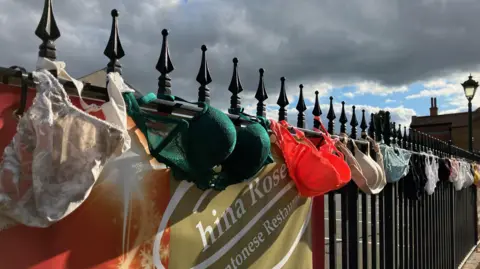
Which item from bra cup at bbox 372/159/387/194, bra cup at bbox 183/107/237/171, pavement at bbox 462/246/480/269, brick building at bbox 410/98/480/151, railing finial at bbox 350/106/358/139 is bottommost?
pavement at bbox 462/246/480/269

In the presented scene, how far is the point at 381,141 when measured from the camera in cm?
398

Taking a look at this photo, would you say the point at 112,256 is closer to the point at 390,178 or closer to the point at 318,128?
the point at 318,128

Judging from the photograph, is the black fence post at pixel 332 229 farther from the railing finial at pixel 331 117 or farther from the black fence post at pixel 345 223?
the railing finial at pixel 331 117

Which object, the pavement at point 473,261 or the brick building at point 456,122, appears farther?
the brick building at point 456,122

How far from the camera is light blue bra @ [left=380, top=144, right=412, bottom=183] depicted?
363 centimetres

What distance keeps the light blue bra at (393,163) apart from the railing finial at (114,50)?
8.55 feet

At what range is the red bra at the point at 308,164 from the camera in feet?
7.73

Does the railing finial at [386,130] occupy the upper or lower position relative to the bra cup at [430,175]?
upper

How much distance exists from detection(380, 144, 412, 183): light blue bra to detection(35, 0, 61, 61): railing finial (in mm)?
2871

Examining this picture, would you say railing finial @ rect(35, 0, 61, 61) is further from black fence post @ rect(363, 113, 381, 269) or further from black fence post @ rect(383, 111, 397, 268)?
black fence post @ rect(383, 111, 397, 268)

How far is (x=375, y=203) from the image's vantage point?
12.4 ft

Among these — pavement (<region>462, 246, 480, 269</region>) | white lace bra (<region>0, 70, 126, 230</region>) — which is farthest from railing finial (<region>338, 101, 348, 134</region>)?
pavement (<region>462, 246, 480, 269</region>)

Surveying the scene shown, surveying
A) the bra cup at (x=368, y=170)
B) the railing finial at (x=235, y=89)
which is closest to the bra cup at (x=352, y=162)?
the bra cup at (x=368, y=170)

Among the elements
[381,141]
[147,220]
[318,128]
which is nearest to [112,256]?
[147,220]
